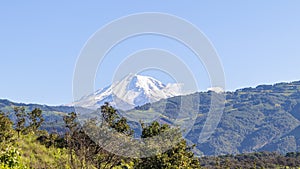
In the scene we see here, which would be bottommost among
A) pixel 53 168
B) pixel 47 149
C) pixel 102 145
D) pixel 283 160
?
pixel 53 168

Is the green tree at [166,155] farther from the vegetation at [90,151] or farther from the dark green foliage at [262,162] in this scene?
the dark green foliage at [262,162]

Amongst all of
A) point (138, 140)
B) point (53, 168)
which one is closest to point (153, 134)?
point (138, 140)

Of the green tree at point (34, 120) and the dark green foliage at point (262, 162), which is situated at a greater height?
the dark green foliage at point (262, 162)

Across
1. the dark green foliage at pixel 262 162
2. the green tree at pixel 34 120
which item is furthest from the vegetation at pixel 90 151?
the dark green foliage at pixel 262 162

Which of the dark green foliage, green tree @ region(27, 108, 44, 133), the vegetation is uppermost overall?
the dark green foliage

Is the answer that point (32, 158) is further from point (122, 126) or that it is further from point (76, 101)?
point (76, 101)

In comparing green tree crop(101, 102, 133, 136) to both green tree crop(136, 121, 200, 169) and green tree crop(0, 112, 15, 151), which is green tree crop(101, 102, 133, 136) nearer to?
green tree crop(136, 121, 200, 169)

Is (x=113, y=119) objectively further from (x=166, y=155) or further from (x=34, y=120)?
(x=34, y=120)

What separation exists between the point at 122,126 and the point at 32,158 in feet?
25.2

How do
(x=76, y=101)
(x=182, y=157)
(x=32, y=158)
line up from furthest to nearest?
(x=32, y=158) → (x=182, y=157) → (x=76, y=101)

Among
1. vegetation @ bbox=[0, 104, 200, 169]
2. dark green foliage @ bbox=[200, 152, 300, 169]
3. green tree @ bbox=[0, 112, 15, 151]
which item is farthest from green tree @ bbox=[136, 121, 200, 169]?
dark green foliage @ bbox=[200, 152, 300, 169]

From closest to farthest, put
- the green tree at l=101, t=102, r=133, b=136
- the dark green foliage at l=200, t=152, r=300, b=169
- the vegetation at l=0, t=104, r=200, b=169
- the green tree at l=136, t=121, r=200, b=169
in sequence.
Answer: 1. the vegetation at l=0, t=104, r=200, b=169
2. the green tree at l=136, t=121, r=200, b=169
3. the green tree at l=101, t=102, r=133, b=136
4. the dark green foliage at l=200, t=152, r=300, b=169

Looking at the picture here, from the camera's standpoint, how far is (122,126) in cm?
2905

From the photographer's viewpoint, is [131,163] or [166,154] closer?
[166,154]
